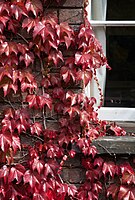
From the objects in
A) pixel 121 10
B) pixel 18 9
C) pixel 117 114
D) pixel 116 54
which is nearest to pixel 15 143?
pixel 117 114

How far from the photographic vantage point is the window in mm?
3191

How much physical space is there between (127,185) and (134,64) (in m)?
0.95

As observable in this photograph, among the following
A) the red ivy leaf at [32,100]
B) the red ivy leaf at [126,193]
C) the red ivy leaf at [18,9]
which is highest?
the red ivy leaf at [18,9]

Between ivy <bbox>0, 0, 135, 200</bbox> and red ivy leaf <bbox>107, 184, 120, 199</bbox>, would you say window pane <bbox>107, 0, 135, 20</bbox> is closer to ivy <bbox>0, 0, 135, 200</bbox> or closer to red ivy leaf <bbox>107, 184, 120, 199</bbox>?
ivy <bbox>0, 0, 135, 200</bbox>

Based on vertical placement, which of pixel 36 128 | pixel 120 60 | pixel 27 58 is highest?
pixel 27 58

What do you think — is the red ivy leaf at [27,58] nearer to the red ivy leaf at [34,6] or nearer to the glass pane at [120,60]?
the red ivy leaf at [34,6]

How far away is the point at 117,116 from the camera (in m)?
3.24

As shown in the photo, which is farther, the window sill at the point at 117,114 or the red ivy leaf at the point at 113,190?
the window sill at the point at 117,114

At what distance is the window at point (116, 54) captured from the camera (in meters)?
3.19

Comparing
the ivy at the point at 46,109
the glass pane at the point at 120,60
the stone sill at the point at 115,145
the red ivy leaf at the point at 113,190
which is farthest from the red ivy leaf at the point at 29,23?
the red ivy leaf at the point at 113,190

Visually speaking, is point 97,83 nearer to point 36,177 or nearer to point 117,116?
point 117,116

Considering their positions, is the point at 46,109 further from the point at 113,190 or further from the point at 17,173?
the point at 113,190

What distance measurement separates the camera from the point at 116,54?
328cm

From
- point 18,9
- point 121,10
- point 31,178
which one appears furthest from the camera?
point 121,10
